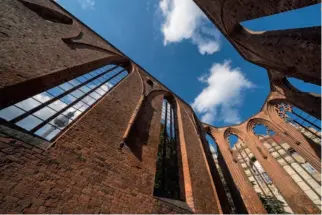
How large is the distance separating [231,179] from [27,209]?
840 cm

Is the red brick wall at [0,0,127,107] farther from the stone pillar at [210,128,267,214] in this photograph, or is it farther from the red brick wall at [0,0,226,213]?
the stone pillar at [210,128,267,214]

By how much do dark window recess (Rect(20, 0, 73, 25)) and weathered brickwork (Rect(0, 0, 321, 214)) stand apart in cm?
4

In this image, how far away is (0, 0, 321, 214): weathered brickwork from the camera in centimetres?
286

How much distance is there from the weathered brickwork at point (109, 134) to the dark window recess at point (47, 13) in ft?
0.14

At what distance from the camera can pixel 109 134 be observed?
15.5 ft

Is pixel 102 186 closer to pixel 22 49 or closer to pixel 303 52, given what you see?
pixel 22 49

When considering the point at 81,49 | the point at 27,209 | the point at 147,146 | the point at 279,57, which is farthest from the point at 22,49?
the point at 279,57

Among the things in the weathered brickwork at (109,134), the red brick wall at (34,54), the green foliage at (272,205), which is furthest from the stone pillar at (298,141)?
the red brick wall at (34,54)

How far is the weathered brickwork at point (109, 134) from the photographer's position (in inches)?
113

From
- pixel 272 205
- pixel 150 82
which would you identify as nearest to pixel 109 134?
pixel 150 82

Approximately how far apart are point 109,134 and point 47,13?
6.70 m

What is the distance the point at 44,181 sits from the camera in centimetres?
283

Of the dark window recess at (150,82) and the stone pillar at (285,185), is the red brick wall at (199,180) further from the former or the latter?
the stone pillar at (285,185)

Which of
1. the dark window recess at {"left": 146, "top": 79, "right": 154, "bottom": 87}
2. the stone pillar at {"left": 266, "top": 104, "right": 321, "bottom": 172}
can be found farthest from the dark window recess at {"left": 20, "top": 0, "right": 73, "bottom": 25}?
the stone pillar at {"left": 266, "top": 104, "right": 321, "bottom": 172}
